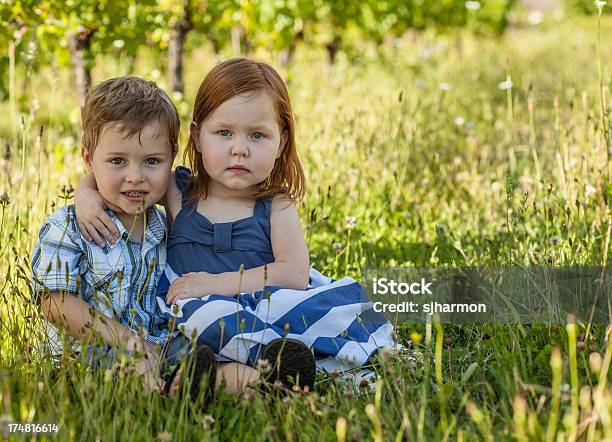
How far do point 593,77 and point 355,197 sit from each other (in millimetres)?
4290

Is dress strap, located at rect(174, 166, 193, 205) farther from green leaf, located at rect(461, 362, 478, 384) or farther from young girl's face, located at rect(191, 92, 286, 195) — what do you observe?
green leaf, located at rect(461, 362, 478, 384)

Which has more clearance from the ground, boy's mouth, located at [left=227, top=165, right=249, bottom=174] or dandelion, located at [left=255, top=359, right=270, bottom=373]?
boy's mouth, located at [left=227, top=165, right=249, bottom=174]

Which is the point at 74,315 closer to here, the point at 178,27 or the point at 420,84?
the point at 178,27

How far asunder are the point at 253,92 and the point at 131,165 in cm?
46

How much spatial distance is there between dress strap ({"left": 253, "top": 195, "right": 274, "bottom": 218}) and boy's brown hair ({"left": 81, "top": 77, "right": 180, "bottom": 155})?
0.34 metres

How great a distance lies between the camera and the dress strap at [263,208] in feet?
9.52

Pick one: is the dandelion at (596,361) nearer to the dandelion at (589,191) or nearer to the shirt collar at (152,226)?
the dandelion at (589,191)

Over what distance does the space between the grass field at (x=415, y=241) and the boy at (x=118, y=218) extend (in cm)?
10

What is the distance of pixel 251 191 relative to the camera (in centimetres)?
294

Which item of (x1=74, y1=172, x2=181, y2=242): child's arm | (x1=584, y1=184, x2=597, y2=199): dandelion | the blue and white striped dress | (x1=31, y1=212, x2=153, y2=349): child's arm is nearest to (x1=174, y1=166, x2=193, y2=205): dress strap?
the blue and white striped dress

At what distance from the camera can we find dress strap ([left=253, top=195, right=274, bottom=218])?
9.52 ft

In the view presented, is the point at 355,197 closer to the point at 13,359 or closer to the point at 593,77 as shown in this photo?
the point at 13,359

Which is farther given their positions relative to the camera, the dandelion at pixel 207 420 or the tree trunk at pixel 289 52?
the tree trunk at pixel 289 52

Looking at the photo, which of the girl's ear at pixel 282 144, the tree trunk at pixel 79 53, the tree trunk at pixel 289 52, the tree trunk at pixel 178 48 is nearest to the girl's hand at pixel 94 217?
the girl's ear at pixel 282 144
